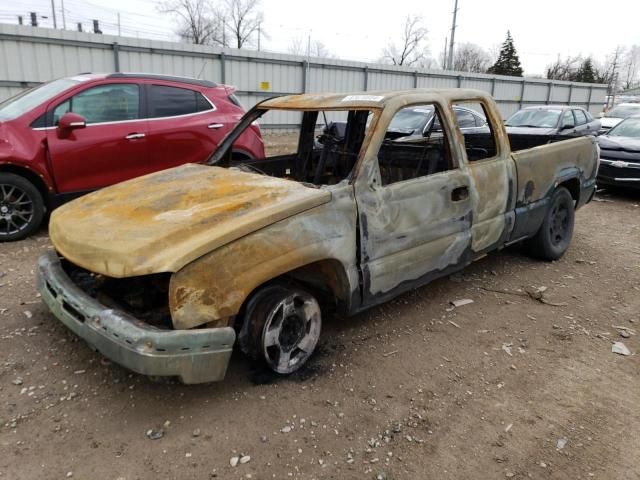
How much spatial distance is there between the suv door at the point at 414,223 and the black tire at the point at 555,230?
5.27 feet

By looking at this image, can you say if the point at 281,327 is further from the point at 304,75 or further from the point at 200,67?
the point at 304,75

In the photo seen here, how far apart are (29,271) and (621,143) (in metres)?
9.49

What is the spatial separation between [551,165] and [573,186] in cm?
78

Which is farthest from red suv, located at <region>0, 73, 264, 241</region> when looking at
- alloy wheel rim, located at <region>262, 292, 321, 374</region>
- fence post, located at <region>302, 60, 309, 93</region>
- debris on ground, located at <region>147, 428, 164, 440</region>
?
fence post, located at <region>302, 60, 309, 93</region>

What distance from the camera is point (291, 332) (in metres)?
3.19

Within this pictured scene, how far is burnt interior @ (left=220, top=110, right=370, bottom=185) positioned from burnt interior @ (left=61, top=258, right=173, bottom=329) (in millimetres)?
1437

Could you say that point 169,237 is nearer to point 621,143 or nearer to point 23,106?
point 23,106

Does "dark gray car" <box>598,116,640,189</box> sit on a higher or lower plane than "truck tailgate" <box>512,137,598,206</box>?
lower

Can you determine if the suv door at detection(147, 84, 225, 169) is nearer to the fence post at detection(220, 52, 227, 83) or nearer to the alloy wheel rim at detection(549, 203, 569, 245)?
the alloy wheel rim at detection(549, 203, 569, 245)

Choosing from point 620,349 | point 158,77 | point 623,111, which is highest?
point 158,77

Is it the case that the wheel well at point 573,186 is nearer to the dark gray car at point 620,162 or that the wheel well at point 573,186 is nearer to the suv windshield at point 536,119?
the dark gray car at point 620,162

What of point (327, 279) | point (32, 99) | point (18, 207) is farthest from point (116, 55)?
point (327, 279)

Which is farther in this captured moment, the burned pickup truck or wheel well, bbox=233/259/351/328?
wheel well, bbox=233/259/351/328

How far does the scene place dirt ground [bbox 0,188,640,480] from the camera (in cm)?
251
